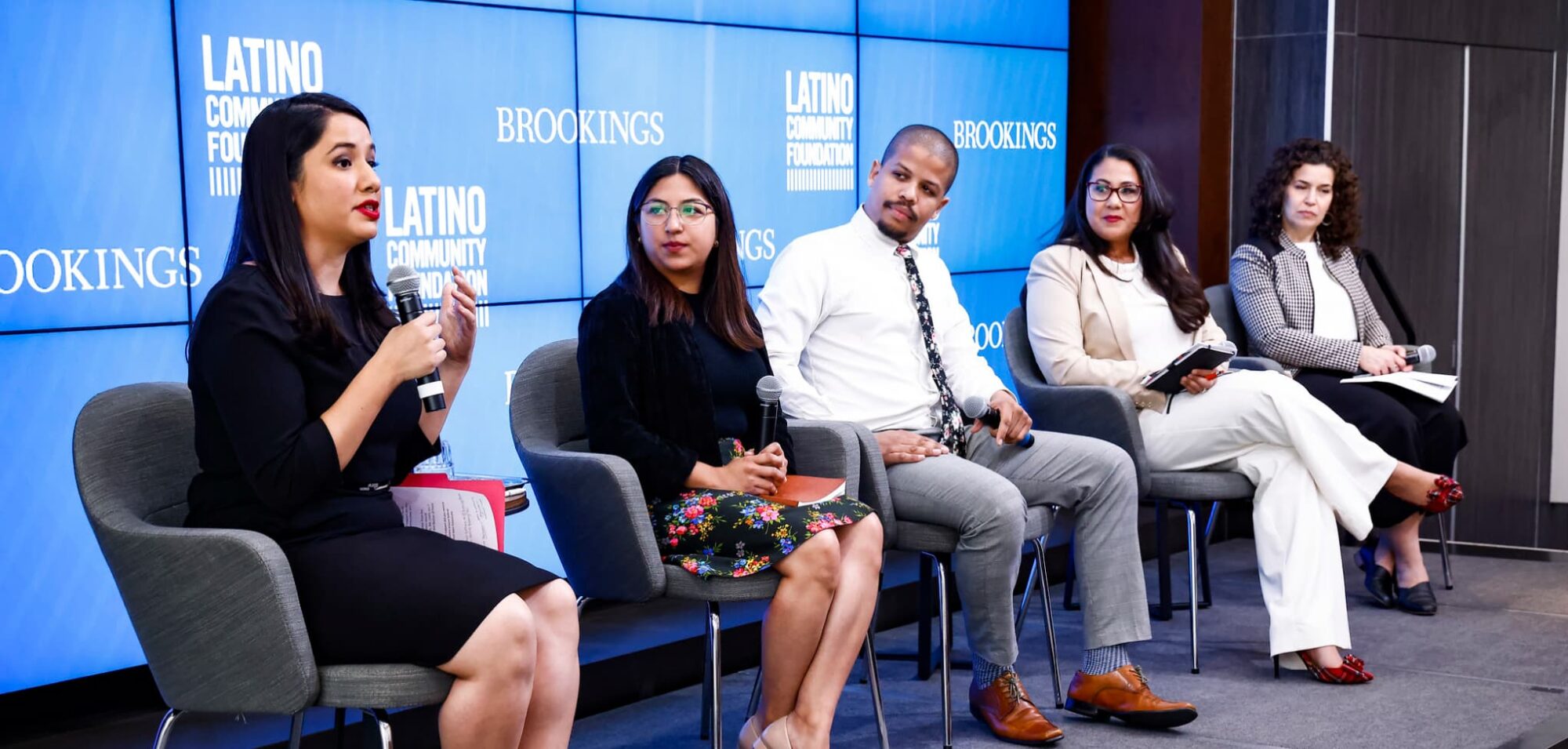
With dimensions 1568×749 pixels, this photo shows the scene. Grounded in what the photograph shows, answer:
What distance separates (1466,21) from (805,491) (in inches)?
160

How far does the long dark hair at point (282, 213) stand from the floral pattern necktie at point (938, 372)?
1761mm

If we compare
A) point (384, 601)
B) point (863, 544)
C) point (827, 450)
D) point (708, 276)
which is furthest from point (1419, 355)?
point (384, 601)

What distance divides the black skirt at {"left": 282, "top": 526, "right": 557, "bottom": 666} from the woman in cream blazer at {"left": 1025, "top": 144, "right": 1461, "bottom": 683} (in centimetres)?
229

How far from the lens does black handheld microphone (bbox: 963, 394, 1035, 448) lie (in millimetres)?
3744

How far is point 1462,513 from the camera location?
600cm

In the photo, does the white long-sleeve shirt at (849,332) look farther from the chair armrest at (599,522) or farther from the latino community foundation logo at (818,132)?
the latino community foundation logo at (818,132)

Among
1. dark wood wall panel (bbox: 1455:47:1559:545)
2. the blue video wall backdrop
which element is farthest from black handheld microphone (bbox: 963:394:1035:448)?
dark wood wall panel (bbox: 1455:47:1559:545)

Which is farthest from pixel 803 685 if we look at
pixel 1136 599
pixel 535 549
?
pixel 535 549

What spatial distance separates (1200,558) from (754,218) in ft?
5.96

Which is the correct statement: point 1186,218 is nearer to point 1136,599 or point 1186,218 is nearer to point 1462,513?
point 1462,513

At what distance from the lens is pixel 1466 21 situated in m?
5.86

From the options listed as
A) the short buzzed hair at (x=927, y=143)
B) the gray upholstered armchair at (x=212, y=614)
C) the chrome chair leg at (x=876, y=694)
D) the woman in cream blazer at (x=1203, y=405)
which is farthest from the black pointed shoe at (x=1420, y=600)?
the gray upholstered armchair at (x=212, y=614)

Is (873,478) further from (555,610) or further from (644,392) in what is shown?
(555,610)

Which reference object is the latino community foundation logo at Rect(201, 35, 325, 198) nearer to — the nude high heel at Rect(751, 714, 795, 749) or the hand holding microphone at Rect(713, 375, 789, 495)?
the hand holding microphone at Rect(713, 375, 789, 495)
